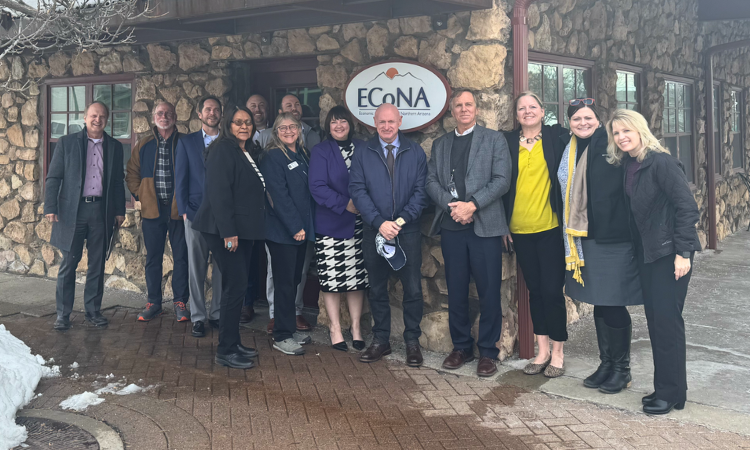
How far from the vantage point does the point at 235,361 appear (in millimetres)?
5098

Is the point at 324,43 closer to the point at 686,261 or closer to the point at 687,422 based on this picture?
the point at 686,261

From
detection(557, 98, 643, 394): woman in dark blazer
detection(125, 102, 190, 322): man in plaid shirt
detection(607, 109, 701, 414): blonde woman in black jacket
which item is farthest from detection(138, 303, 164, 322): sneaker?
detection(607, 109, 701, 414): blonde woman in black jacket

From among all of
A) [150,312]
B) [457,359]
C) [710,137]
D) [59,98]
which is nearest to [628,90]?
[710,137]

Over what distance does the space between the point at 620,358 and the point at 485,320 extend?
94 cm

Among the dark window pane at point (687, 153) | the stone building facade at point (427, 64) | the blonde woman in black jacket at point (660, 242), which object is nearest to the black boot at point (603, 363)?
the blonde woman in black jacket at point (660, 242)

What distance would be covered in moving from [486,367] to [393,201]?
4.41 ft

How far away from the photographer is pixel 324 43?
6.04 m

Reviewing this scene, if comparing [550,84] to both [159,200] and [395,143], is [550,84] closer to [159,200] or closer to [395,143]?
[395,143]

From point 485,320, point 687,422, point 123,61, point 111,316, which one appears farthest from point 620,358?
point 123,61

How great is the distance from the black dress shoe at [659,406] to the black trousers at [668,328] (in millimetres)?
26

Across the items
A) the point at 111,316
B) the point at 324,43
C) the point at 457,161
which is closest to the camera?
the point at 457,161

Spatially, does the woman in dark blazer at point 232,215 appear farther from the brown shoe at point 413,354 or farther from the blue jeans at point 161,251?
the blue jeans at point 161,251

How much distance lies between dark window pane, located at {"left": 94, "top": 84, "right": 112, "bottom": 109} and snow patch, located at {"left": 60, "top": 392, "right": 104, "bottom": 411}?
13.5ft

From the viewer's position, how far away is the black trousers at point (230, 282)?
5.07m
